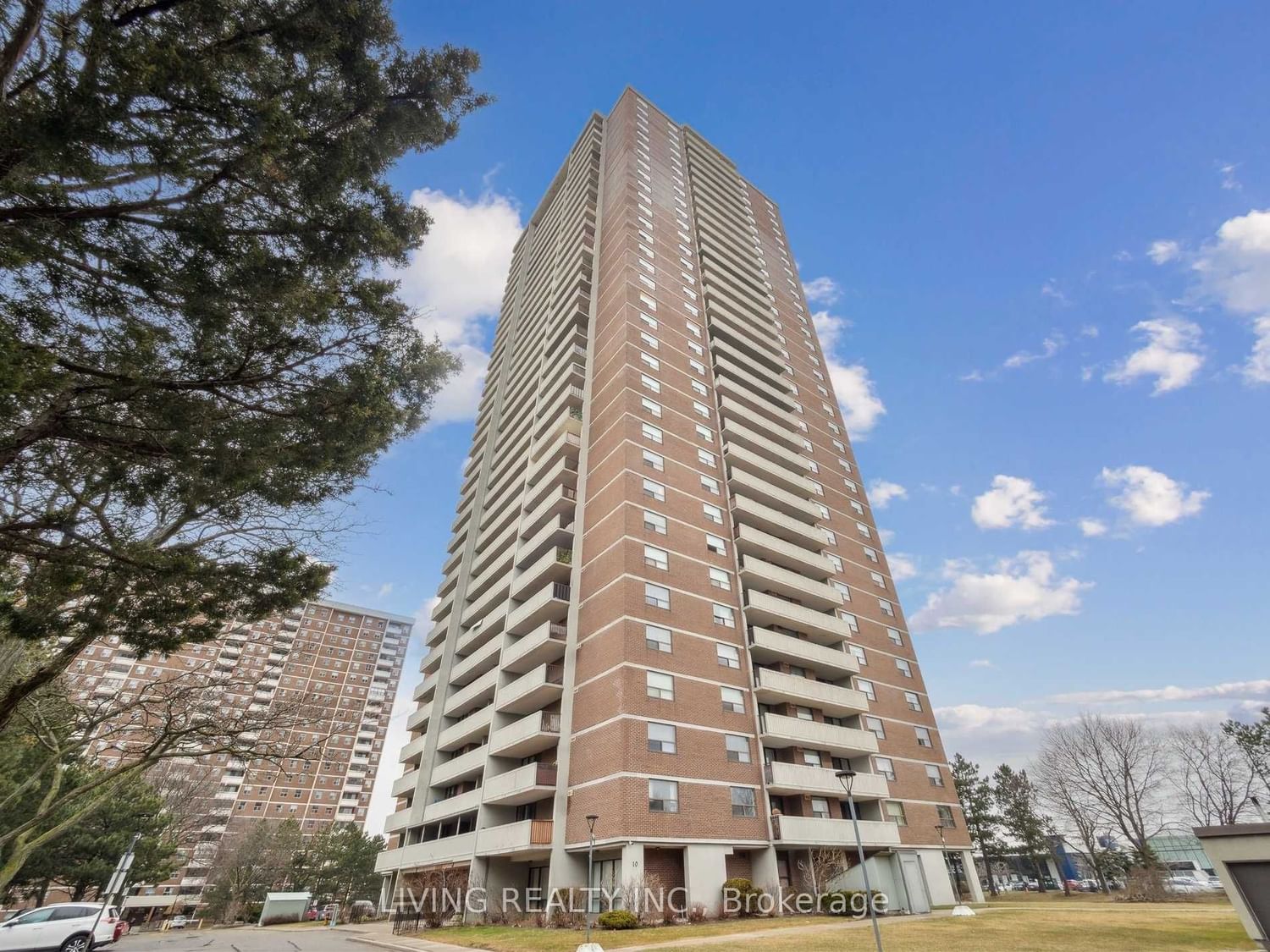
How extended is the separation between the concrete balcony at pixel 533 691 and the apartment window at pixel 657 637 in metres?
5.18

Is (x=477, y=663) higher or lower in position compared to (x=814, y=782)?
higher

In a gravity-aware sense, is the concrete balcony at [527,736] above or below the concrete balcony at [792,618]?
below

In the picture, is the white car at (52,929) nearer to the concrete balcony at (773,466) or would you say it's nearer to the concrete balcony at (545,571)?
the concrete balcony at (545,571)

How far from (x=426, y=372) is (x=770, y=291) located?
50.2 meters

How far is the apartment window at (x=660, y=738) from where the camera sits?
24.1m

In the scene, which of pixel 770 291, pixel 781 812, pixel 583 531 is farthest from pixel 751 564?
pixel 770 291

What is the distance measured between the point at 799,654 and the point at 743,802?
9053 millimetres

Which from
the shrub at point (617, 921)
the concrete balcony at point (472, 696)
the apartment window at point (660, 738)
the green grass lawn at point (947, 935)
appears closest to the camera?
the green grass lawn at point (947, 935)

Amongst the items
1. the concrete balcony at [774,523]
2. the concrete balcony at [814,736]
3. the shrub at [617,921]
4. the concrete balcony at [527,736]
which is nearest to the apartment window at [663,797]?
the shrub at [617,921]

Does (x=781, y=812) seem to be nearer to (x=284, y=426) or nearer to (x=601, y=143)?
(x=284, y=426)

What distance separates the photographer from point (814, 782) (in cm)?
2802

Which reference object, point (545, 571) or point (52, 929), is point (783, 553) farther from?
point (52, 929)

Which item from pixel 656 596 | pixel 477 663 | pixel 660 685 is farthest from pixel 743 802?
pixel 477 663

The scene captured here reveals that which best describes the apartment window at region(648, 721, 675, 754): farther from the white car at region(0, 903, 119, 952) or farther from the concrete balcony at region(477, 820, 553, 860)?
the white car at region(0, 903, 119, 952)
